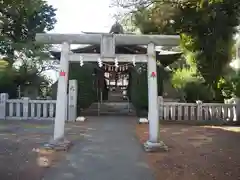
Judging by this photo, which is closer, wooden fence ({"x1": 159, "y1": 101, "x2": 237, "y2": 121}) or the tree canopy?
Result: the tree canopy

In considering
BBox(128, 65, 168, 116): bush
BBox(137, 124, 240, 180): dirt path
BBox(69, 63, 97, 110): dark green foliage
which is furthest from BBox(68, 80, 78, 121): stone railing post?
BBox(137, 124, 240, 180): dirt path

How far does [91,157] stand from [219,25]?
27.1 feet

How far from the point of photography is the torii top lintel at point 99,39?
9.54 m

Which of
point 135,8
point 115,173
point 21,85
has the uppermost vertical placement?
point 135,8

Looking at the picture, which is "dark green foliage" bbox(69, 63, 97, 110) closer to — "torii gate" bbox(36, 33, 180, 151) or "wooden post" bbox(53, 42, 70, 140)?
"torii gate" bbox(36, 33, 180, 151)

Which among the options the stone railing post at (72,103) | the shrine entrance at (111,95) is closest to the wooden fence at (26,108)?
the stone railing post at (72,103)

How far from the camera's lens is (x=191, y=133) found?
12.0 m

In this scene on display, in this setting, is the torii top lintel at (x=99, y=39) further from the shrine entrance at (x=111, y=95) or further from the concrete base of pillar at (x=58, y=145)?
the shrine entrance at (x=111, y=95)

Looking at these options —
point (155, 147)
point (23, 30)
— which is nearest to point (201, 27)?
point (155, 147)

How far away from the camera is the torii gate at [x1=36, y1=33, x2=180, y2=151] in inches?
368

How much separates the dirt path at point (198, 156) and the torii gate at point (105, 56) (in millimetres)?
1106

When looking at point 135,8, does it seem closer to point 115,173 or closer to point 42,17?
point 42,17

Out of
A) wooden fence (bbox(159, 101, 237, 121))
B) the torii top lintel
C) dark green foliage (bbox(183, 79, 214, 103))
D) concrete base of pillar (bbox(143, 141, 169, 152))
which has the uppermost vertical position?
the torii top lintel

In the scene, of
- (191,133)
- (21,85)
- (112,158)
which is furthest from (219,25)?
(21,85)
